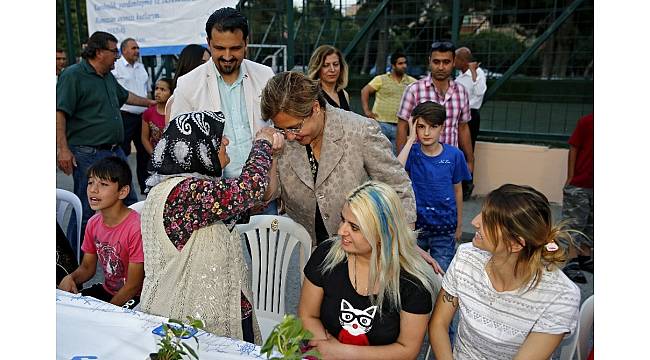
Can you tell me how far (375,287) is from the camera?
1.89 m

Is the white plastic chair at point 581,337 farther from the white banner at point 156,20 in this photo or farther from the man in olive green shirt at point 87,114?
the white banner at point 156,20

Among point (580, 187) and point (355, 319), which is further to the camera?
point (580, 187)

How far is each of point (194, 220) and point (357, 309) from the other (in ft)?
2.04

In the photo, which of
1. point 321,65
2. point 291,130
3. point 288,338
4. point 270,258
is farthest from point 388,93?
point 288,338

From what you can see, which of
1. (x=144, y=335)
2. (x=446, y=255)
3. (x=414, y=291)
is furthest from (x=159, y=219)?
(x=446, y=255)

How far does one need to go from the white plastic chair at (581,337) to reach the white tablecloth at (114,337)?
999mm

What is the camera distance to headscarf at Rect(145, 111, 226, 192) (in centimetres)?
169

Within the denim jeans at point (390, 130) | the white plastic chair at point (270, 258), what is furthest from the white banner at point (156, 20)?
the white plastic chair at point (270, 258)

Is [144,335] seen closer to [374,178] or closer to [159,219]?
[159,219]

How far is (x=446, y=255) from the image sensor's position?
308cm

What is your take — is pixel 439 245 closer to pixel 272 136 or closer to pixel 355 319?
pixel 355 319

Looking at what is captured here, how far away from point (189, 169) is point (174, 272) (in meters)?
0.31

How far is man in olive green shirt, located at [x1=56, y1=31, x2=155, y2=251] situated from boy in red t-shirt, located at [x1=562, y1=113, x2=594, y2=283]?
116 inches

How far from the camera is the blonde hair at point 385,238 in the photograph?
1.87m
